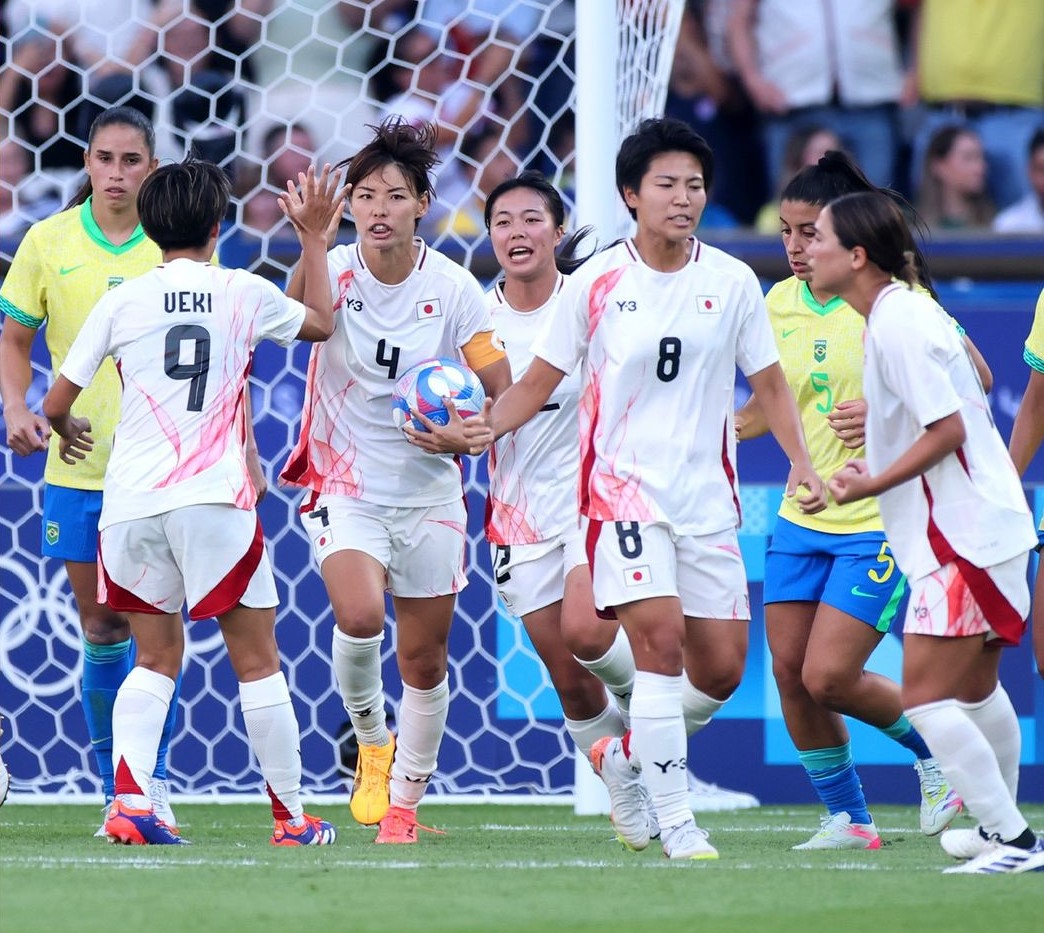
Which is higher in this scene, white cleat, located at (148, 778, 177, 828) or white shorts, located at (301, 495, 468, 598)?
white shorts, located at (301, 495, 468, 598)

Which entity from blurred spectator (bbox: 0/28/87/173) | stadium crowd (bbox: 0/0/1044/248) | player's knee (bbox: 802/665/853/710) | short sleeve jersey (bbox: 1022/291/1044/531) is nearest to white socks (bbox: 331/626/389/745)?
player's knee (bbox: 802/665/853/710)

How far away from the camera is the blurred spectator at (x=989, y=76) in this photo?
10.7 metres

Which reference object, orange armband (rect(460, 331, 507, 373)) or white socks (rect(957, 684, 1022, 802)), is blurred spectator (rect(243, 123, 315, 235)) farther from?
white socks (rect(957, 684, 1022, 802))

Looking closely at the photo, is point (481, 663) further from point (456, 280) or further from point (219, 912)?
point (219, 912)

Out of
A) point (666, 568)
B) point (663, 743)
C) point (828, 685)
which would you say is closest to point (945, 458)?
point (666, 568)

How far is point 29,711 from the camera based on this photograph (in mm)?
7914

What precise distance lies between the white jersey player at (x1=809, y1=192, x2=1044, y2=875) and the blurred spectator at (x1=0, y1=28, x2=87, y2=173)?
5.38 m

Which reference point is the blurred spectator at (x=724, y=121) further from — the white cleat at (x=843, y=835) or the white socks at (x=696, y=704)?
the white socks at (x=696, y=704)

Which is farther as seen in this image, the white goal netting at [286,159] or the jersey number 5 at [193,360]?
the white goal netting at [286,159]

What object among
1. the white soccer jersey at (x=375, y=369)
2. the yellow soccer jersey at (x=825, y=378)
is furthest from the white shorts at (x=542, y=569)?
the yellow soccer jersey at (x=825, y=378)

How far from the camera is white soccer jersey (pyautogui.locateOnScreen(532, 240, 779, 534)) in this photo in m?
5.27

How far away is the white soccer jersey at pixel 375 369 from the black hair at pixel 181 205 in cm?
60

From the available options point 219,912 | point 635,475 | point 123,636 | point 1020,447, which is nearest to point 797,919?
point 219,912

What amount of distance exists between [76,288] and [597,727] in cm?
228
